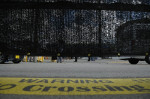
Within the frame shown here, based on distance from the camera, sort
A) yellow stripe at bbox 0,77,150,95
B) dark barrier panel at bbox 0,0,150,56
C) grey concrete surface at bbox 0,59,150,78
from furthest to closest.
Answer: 1. grey concrete surface at bbox 0,59,150,78
2. dark barrier panel at bbox 0,0,150,56
3. yellow stripe at bbox 0,77,150,95

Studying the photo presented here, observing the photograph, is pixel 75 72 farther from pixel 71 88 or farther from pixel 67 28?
pixel 71 88

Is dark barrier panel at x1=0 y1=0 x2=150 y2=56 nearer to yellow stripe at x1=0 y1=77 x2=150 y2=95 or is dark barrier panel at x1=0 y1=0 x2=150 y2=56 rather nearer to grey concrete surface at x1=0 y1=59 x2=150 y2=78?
grey concrete surface at x1=0 y1=59 x2=150 y2=78

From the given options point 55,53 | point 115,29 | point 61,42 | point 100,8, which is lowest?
Result: point 55,53

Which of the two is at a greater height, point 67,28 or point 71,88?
point 67,28

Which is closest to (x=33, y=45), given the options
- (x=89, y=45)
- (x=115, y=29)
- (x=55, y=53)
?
(x=55, y=53)

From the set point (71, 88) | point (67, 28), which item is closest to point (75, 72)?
point (67, 28)

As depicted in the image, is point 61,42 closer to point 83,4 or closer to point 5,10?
point 83,4

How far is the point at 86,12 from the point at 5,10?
1.26 m

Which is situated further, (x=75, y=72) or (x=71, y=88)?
(x=75, y=72)

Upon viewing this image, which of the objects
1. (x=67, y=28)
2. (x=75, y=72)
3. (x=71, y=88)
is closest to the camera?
(x=71, y=88)

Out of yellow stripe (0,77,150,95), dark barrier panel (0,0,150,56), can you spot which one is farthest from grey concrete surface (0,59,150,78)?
yellow stripe (0,77,150,95)

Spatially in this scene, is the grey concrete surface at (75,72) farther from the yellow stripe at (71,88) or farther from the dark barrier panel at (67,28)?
the yellow stripe at (71,88)

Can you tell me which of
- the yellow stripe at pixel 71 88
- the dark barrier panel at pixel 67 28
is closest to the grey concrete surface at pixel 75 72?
the dark barrier panel at pixel 67 28

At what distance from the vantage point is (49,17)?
6.89ft
